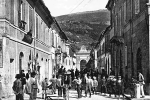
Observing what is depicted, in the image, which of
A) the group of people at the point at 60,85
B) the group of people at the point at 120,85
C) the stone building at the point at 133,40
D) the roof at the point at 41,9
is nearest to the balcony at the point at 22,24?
the roof at the point at 41,9

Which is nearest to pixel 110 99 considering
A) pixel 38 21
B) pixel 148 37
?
pixel 148 37

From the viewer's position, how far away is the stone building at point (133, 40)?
17828mm

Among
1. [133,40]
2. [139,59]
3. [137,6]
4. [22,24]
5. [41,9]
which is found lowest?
[139,59]

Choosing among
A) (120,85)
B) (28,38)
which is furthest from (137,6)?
(28,38)

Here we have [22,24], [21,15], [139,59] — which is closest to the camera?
[22,24]

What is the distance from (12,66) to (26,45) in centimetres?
373

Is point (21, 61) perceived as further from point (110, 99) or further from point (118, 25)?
point (118, 25)

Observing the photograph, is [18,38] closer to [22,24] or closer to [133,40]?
[22,24]

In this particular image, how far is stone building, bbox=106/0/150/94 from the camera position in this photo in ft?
58.5

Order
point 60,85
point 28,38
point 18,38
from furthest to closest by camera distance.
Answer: point 28,38 → point 60,85 → point 18,38

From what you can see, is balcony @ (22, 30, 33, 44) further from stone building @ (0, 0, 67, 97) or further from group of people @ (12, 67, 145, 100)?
group of people @ (12, 67, 145, 100)

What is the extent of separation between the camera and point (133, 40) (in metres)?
21.8

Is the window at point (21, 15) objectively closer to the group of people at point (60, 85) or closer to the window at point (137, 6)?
the group of people at point (60, 85)

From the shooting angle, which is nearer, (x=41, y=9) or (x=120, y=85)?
(x=120, y=85)
